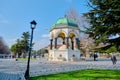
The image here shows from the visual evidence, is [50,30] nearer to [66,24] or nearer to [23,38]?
[66,24]


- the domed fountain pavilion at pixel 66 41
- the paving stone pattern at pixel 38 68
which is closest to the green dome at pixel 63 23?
the domed fountain pavilion at pixel 66 41

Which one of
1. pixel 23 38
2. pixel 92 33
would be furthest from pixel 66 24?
pixel 23 38

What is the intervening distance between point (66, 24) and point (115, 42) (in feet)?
78.3

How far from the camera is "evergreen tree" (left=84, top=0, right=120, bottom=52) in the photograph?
11875 mm

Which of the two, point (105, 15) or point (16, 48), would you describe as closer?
point (105, 15)

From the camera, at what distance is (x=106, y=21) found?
1240 cm

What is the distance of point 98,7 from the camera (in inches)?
507

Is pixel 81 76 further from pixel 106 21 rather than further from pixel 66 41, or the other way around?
pixel 66 41

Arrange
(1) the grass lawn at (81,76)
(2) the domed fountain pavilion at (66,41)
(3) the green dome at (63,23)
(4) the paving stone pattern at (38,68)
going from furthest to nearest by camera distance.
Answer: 1. (3) the green dome at (63,23)
2. (2) the domed fountain pavilion at (66,41)
3. (4) the paving stone pattern at (38,68)
4. (1) the grass lawn at (81,76)

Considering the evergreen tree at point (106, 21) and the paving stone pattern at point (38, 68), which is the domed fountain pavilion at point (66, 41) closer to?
the paving stone pattern at point (38, 68)

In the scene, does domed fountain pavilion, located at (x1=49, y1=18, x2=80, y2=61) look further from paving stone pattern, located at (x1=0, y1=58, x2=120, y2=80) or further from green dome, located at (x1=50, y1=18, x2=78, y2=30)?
paving stone pattern, located at (x1=0, y1=58, x2=120, y2=80)

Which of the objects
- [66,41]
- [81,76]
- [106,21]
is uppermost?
[66,41]

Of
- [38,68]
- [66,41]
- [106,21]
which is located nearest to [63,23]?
[66,41]

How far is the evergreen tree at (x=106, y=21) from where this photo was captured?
1188 centimetres
